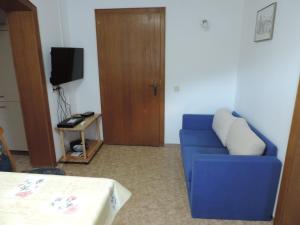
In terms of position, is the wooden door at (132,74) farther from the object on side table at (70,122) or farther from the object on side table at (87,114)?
the object on side table at (70,122)

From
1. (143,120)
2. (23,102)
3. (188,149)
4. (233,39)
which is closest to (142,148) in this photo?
(143,120)

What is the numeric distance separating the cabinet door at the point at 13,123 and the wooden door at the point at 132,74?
1225mm

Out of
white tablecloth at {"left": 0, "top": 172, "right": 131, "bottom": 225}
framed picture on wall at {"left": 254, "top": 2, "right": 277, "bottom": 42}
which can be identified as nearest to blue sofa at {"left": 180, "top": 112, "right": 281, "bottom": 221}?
white tablecloth at {"left": 0, "top": 172, "right": 131, "bottom": 225}

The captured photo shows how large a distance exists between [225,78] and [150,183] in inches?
74.4

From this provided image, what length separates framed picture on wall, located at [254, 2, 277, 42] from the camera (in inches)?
80.2

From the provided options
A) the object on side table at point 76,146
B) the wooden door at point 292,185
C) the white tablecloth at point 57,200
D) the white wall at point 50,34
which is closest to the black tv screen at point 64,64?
the white wall at point 50,34

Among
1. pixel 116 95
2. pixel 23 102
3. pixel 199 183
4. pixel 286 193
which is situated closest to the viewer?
pixel 286 193

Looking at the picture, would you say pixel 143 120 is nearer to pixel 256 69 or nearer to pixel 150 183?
pixel 150 183

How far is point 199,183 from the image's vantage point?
6.18 ft

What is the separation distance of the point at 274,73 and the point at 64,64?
95.3 inches

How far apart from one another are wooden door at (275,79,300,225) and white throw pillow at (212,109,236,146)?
879 millimetres

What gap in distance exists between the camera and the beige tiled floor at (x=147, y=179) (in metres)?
2.01

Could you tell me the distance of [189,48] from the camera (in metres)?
3.15

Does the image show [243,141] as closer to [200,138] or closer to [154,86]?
[200,138]
